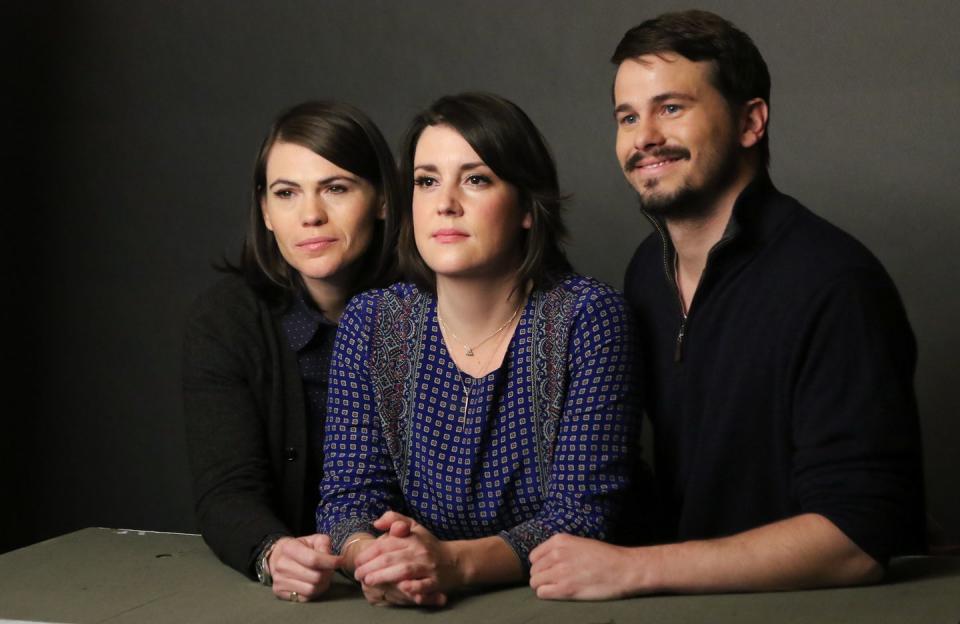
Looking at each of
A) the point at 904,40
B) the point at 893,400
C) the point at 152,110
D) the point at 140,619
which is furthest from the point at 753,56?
the point at 152,110

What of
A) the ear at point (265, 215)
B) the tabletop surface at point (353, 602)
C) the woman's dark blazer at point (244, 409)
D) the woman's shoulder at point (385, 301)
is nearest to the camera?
the tabletop surface at point (353, 602)

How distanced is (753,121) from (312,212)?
33.7 inches

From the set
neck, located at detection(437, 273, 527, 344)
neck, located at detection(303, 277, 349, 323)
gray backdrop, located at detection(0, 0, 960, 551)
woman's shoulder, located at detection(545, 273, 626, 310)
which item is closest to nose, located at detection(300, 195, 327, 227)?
neck, located at detection(303, 277, 349, 323)

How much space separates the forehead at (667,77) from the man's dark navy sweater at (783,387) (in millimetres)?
203

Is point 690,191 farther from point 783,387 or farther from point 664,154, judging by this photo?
point 783,387

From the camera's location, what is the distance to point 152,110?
410 centimetres

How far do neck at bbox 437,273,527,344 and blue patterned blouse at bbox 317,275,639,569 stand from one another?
4cm

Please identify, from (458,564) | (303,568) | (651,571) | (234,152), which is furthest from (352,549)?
(234,152)

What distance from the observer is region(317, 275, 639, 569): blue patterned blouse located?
2.19m

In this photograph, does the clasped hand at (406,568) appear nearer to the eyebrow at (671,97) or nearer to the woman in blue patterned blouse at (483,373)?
the woman in blue patterned blouse at (483,373)

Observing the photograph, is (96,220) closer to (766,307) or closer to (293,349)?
(293,349)

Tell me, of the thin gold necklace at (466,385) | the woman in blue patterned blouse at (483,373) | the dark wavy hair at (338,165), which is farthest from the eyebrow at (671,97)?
the dark wavy hair at (338,165)

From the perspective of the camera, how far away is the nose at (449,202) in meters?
2.25

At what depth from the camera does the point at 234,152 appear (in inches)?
158
